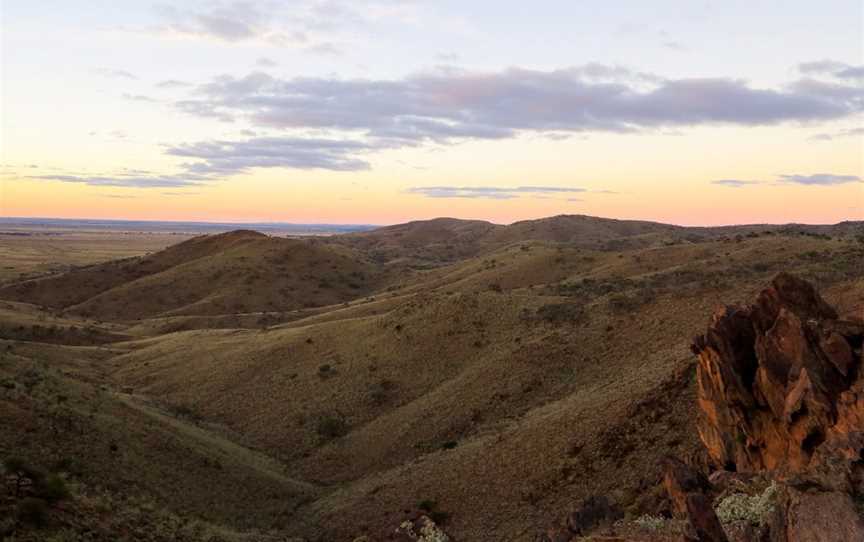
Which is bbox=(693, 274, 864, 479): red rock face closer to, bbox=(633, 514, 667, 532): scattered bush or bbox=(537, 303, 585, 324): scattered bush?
bbox=(633, 514, 667, 532): scattered bush

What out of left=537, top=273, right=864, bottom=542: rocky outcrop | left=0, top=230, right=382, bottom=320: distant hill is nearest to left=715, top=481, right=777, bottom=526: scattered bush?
left=537, top=273, right=864, bottom=542: rocky outcrop

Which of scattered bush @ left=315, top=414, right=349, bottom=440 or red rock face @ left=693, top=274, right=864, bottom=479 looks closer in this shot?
red rock face @ left=693, top=274, right=864, bottom=479

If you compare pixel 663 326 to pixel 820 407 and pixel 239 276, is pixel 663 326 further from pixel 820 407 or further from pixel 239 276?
pixel 239 276

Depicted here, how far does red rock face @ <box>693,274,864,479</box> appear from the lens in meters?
14.8

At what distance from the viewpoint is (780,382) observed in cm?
1664

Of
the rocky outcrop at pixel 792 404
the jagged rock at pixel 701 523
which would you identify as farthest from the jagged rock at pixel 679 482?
the jagged rock at pixel 701 523

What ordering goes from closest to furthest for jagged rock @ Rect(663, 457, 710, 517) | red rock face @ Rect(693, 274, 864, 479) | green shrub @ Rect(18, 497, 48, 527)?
jagged rock @ Rect(663, 457, 710, 517) < green shrub @ Rect(18, 497, 48, 527) < red rock face @ Rect(693, 274, 864, 479)

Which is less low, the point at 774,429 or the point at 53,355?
the point at 774,429

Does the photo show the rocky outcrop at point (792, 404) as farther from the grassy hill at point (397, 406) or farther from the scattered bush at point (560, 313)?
the scattered bush at point (560, 313)

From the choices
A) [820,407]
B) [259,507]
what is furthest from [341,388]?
[820,407]

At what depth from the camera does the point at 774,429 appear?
16.5 meters

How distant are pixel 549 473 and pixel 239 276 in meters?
77.5

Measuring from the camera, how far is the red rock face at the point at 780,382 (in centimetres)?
1483

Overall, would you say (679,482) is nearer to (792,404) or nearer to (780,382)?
(792,404)
